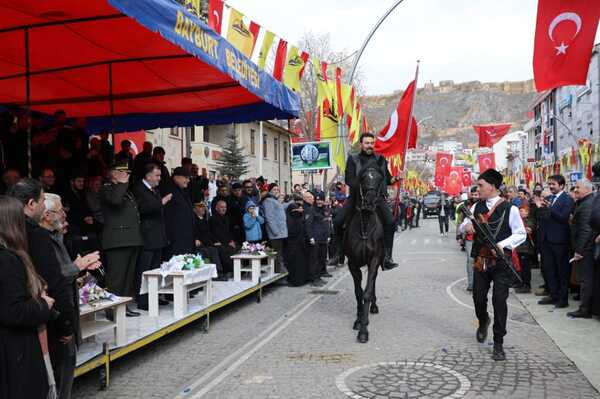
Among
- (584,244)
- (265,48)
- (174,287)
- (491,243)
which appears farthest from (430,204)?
(174,287)

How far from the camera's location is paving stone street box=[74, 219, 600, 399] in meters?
5.21

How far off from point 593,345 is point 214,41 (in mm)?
6164

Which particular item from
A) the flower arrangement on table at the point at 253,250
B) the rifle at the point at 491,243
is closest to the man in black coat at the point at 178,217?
the flower arrangement on table at the point at 253,250

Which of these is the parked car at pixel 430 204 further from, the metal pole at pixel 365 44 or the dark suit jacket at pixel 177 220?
the dark suit jacket at pixel 177 220

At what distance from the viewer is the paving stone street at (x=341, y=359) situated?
17.1ft

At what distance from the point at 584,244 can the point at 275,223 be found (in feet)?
19.4

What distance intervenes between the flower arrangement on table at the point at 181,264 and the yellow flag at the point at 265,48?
4938 mm

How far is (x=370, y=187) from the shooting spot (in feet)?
24.3

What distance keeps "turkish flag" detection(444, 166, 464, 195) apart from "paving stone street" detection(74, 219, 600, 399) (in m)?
25.2

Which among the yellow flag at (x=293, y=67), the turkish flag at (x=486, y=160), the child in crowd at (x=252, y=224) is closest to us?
the child in crowd at (x=252, y=224)

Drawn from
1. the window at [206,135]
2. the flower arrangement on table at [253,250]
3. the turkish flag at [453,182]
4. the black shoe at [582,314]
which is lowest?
the black shoe at [582,314]

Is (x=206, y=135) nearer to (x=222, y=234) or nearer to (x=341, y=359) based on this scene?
(x=222, y=234)

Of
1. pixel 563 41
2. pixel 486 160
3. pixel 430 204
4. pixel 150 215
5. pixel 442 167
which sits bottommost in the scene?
pixel 430 204

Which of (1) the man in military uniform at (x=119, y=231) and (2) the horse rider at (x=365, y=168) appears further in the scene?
(2) the horse rider at (x=365, y=168)
